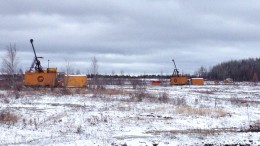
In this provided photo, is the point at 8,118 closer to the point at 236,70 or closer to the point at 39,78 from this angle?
the point at 39,78

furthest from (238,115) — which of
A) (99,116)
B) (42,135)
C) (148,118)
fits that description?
(42,135)

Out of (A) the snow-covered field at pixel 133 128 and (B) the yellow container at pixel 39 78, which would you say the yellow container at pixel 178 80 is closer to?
(B) the yellow container at pixel 39 78

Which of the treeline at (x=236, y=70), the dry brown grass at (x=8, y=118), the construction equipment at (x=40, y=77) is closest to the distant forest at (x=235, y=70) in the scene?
the treeline at (x=236, y=70)

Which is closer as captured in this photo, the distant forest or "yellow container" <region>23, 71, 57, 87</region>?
"yellow container" <region>23, 71, 57, 87</region>

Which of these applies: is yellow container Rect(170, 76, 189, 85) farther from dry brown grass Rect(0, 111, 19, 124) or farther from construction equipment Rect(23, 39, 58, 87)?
dry brown grass Rect(0, 111, 19, 124)

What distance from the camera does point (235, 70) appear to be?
156 metres

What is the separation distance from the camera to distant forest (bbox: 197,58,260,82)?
148250 millimetres

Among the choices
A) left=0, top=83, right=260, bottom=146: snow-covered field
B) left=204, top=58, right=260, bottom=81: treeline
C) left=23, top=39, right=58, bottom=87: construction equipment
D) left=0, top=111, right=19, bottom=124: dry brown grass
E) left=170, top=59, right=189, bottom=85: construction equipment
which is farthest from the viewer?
left=204, top=58, right=260, bottom=81: treeline

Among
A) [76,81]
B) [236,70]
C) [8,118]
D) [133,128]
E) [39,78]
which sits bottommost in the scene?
[133,128]

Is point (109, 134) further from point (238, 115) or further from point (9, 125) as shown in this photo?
point (238, 115)

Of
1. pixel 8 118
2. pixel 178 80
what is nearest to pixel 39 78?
pixel 8 118

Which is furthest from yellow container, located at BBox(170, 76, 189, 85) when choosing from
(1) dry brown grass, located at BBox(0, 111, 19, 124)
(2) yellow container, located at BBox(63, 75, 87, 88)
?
(1) dry brown grass, located at BBox(0, 111, 19, 124)

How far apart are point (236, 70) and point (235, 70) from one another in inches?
44.4

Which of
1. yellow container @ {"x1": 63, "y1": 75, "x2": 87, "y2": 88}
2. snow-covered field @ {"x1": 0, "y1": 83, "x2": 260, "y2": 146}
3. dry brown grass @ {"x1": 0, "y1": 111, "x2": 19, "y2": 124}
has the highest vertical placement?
yellow container @ {"x1": 63, "y1": 75, "x2": 87, "y2": 88}
